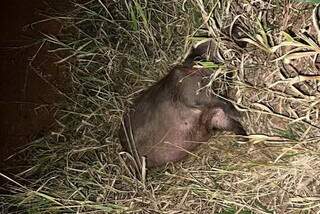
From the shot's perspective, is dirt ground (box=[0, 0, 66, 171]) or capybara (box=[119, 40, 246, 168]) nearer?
capybara (box=[119, 40, 246, 168])

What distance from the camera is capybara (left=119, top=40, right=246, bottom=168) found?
2631 mm

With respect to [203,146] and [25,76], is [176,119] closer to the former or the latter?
[203,146]

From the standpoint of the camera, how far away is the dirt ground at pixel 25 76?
134 inches

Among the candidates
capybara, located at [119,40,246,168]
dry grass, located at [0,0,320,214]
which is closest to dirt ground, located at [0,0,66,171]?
dry grass, located at [0,0,320,214]

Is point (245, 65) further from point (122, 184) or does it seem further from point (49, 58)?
point (49, 58)

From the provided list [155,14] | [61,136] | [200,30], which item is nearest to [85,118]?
[61,136]

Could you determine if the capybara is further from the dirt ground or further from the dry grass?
the dirt ground

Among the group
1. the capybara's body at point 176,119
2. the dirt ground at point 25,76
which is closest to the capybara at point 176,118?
the capybara's body at point 176,119

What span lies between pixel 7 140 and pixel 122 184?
2.59ft

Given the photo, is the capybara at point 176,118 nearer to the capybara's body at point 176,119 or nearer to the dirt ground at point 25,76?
the capybara's body at point 176,119

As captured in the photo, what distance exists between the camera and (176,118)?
274 centimetres

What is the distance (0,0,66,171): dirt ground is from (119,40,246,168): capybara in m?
0.69

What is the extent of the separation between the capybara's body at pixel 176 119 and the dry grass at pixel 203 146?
79 mm

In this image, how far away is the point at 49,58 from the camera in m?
3.48
